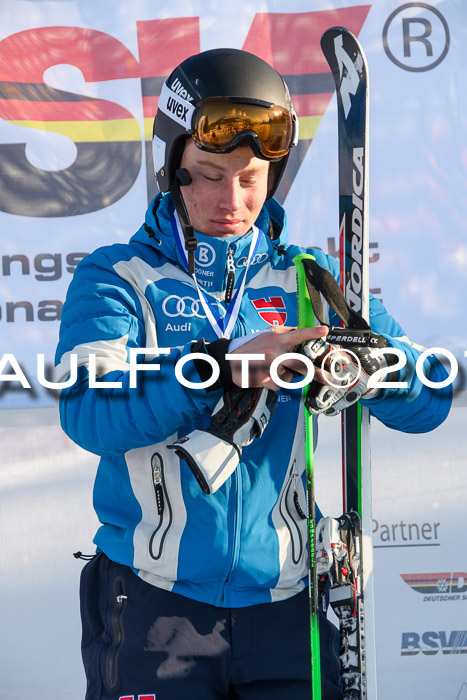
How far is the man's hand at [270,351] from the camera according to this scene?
128 centimetres

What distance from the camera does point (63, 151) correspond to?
3.02 metres

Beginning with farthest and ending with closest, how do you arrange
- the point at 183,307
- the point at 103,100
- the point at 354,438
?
the point at 103,100
the point at 354,438
the point at 183,307

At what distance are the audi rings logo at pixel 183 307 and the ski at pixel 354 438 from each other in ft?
1.06

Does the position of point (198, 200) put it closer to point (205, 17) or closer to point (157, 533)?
point (157, 533)

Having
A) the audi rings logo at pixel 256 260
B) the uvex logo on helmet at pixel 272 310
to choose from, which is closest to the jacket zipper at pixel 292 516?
the uvex logo on helmet at pixel 272 310

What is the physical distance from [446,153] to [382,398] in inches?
72.2

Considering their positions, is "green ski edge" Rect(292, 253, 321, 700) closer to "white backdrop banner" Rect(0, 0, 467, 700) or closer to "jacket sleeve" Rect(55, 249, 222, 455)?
"jacket sleeve" Rect(55, 249, 222, 455)

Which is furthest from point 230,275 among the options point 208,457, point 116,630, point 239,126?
point 116,630

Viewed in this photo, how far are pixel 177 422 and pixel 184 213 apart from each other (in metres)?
0.46

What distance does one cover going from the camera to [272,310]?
Answer: 5.17 ft

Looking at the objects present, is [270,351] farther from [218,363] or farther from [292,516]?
[292,516]

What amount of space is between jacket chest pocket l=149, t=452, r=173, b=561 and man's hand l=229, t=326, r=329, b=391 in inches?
9.4

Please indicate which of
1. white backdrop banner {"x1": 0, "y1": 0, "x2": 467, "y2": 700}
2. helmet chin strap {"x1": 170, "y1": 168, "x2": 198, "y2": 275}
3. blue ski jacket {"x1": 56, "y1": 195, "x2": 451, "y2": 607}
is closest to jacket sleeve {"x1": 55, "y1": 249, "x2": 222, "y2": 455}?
blue ski jacket {"x1": 56, "y1": 195, "x2": 451, "y2": 607}

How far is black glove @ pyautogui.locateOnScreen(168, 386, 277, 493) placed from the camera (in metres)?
1.33
